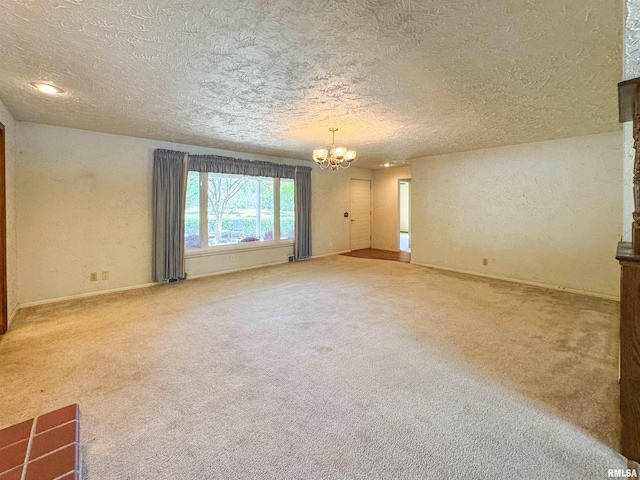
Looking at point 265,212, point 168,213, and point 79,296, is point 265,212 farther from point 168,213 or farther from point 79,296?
point 79,296

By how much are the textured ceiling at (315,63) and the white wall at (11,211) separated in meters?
0.23

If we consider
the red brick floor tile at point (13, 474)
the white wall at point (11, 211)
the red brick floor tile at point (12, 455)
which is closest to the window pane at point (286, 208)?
the white wall at point (11, 211)

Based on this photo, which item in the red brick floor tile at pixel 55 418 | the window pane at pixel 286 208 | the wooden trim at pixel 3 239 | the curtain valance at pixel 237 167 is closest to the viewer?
the red brick floor tile at pixel 55 418

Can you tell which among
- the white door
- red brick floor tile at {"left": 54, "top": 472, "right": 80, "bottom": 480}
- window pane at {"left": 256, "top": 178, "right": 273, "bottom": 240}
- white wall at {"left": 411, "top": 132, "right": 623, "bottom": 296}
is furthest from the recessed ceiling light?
the white door

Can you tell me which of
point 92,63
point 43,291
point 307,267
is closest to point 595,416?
point 92,63

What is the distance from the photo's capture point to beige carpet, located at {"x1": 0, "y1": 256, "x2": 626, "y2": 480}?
4.79ft

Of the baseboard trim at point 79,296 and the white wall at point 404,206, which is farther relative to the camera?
the white wall at point 404,206

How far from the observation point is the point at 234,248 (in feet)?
18.7

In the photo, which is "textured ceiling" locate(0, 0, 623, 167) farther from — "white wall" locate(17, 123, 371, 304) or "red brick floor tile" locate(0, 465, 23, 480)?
"red brick floor tile" locate(0, 465, 23, 480)

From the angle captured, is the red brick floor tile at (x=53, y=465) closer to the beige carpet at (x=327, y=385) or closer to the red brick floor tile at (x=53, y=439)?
the red brick floor tile at (x=53, y=439)

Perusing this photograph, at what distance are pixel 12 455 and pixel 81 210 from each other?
12.5 ft

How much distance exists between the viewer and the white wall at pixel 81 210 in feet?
12.2

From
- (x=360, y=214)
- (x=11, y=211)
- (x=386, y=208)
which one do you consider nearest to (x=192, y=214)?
(x=11, y=211)

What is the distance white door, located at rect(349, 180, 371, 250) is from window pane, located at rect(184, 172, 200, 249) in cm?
399
